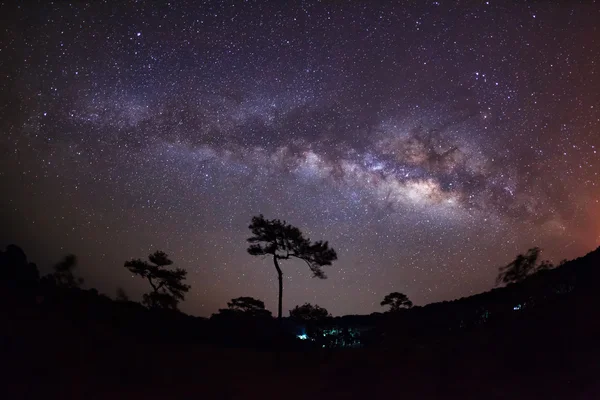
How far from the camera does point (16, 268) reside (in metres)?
26.2

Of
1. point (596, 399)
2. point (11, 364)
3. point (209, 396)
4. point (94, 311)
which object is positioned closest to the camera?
point (596, 399)

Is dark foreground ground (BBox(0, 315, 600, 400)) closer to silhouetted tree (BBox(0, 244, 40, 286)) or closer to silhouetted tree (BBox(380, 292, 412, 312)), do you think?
silhouetted tree (BBox(0, 244, 40, 286))

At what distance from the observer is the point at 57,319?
18.0 m

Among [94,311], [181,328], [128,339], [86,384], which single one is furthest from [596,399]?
[94,311]

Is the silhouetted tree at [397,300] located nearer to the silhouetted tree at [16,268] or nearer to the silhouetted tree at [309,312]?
the silhouetted tree at [309,312]

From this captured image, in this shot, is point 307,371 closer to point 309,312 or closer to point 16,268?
point 16,268

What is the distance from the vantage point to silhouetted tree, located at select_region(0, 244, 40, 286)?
71.2 feet

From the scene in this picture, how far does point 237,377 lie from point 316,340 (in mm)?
13092

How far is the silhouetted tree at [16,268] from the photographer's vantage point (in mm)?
21709

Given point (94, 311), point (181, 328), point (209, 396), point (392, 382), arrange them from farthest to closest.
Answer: point (181, 328)
point (94, 311)
point (392, 382)
point (209, 396)

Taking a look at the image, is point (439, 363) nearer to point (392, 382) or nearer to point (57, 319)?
point (392, 382)

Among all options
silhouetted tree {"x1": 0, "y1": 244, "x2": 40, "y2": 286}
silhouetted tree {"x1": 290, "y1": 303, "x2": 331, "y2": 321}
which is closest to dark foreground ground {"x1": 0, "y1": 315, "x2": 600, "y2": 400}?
silhouetted tree {"x1": 0, "y1": 244, "x2": 40, "y2": 286}

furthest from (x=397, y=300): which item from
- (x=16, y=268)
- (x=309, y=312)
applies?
(x=16, y=268)

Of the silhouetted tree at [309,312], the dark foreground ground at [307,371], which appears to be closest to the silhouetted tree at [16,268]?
the dark foreground ground at [307,371]
